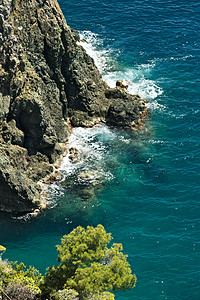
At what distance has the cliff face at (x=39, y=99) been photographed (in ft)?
181

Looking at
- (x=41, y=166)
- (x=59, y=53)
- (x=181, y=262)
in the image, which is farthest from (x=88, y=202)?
(x=59, y=53)

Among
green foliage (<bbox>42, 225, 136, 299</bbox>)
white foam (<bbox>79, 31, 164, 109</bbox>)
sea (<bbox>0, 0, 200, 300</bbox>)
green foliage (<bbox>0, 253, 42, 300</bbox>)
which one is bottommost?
green foliage (<bbox>0, 253, 42, 300</bbox>)

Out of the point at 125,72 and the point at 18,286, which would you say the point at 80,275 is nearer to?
the point at 18,286

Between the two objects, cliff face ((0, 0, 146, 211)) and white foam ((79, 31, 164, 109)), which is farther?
white foam ((79, 31, 164, 109))

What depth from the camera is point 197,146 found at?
2645 inches

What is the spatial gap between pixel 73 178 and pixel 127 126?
1604 centimetres

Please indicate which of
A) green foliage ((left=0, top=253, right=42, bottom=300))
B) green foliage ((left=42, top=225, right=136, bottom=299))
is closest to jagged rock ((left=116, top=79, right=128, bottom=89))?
green foliage ((left=42, top=225, right=136, bottom=299))

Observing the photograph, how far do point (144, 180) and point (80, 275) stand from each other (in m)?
28.4

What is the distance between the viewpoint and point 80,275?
3500 centimetres

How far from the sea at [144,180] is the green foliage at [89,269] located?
10947mm

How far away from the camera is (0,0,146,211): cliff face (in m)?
55.1

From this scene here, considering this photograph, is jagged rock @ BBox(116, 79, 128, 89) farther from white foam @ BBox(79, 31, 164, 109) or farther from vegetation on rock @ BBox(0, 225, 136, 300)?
vegetation on rock @ BBox(0, 225, 136, 300)

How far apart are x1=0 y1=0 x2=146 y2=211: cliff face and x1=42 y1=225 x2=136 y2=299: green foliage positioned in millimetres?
18935

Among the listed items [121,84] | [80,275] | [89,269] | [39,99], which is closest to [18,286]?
[80,275]
